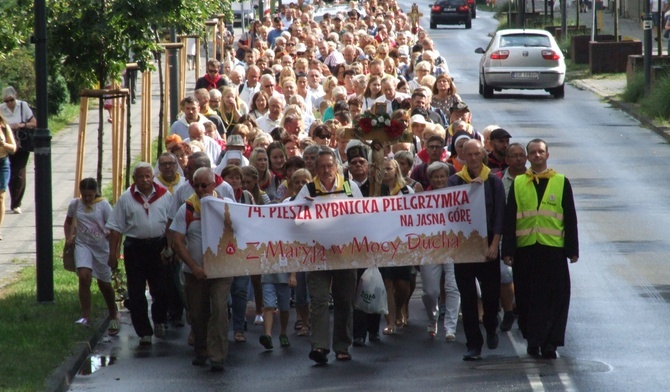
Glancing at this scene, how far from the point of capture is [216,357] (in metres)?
11.4

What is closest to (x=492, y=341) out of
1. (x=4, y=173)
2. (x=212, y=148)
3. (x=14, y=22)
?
(x=212, y=148)

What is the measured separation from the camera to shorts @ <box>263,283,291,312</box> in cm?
1256

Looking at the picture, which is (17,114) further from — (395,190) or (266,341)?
(395,190)

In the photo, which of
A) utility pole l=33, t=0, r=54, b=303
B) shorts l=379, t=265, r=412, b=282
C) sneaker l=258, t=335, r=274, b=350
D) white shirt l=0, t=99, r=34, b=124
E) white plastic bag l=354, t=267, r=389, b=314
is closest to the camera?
white plastic bag l=354, t=267, r=389, b=314

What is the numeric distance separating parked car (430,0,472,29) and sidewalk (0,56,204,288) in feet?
121

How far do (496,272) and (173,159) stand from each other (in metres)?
3.17

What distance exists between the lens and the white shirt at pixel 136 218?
1243cm

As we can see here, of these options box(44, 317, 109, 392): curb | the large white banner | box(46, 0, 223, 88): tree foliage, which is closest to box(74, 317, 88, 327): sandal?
box(44, 317, 109, 392): curb

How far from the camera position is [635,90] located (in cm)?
3366

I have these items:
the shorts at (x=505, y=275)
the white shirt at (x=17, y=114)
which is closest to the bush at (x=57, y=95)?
the white shirt at (x=17, y=114)

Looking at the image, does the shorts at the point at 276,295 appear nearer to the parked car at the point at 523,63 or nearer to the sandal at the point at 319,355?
the sandal at the point at 319,355

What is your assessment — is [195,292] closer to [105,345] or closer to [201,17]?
[105,345]

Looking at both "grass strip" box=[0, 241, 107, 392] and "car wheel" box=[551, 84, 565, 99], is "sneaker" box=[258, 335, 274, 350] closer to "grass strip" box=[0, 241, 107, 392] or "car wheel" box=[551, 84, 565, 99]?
"grass strip" box=[0, 241, 107, 392]

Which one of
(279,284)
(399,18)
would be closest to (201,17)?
(279,284)
